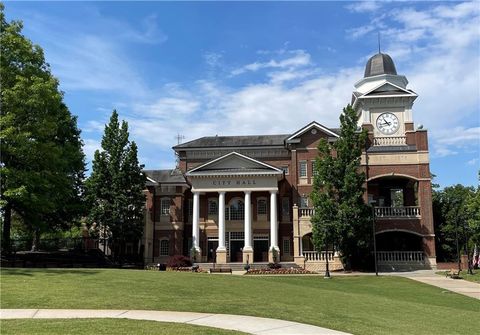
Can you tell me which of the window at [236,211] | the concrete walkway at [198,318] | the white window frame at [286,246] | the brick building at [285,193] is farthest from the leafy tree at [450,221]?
the concrete walkway at [198,318]

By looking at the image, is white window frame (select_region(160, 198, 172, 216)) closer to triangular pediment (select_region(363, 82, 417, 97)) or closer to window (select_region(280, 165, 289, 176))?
window (select_region(280, 165, 289, 176))

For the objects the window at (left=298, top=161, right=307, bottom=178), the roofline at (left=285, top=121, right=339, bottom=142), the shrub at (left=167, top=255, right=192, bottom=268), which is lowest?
the shrub at (left=167, top=255, right=192, bottom=268)

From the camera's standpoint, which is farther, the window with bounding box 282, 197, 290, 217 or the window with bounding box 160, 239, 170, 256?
the window with bounding box 160, 239, 170, 256

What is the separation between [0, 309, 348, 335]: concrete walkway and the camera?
10.1 m

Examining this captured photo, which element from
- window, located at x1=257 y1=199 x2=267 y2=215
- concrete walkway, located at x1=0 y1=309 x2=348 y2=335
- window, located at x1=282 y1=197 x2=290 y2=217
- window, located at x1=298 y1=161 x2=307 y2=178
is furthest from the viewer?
window, located at x1=257 y1=199 x2=267 y2=215

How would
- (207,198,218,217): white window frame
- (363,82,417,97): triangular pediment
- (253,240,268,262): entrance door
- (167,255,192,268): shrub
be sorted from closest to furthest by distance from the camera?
1. (167,255,192,268): shrub
2. (363,82,417,97): triangular pediment
3. (253,240,268,262): entrance door
4. (207,198,218,217): white window frame

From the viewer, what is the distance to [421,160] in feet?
150

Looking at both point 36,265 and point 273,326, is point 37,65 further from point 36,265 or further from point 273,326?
point 273,326

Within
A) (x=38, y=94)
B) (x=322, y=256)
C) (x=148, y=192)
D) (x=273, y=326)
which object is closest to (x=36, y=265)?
(x=38, y=94)

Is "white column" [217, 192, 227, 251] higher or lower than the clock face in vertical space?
lower

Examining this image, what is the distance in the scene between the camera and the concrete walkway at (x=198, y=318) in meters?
10.1

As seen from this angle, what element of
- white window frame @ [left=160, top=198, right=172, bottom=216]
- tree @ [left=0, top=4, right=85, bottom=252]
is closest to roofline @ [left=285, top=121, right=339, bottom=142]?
white window frame @ [left=160, top=198, right=172, bottom=216]

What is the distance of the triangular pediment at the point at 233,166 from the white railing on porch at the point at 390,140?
9.78m

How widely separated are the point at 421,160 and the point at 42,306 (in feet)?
132
